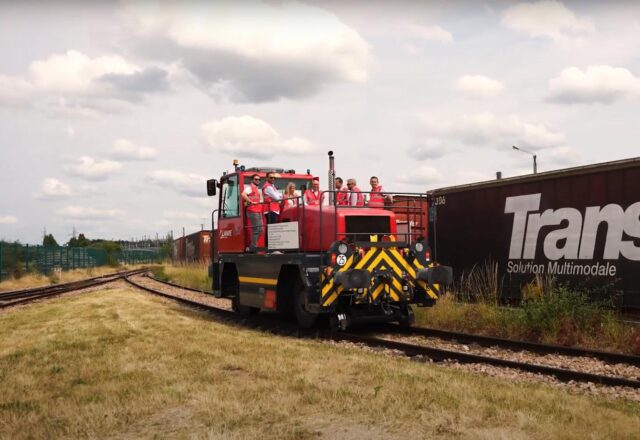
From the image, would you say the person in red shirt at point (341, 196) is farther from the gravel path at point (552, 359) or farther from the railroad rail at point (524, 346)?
the gravel path at point (552, 359)

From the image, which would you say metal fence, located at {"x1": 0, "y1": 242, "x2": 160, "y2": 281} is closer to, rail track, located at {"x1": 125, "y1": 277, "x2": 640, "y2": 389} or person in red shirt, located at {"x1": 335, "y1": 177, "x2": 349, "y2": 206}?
rail track, located at {"x1": 125, "y1": 277, "x2": 640, "y2": 389}

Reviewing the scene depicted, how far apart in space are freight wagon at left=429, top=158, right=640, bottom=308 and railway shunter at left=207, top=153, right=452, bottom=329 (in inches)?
71.9

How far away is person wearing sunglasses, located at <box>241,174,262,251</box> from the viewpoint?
38.0 feet

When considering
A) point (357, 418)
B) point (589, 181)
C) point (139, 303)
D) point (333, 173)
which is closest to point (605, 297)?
point (589, 181)

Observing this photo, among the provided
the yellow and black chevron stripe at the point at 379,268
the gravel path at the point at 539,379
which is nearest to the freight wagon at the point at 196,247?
the yellow and black chevron stripe at the point at 379,268

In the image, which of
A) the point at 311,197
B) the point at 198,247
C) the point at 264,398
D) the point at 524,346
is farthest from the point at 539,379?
the point at 198,247

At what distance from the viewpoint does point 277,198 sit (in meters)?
11.3

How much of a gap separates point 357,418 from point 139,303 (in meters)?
11.9

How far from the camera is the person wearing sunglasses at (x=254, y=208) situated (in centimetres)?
1158

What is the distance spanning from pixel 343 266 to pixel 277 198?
2132 millimetres

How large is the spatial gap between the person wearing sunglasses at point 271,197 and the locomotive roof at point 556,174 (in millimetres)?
5029

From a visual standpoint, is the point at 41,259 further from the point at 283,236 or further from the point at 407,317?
the point at 407,317

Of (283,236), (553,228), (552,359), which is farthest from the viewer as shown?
(553,228)

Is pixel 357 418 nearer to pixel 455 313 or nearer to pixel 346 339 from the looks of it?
pixel 346 339
